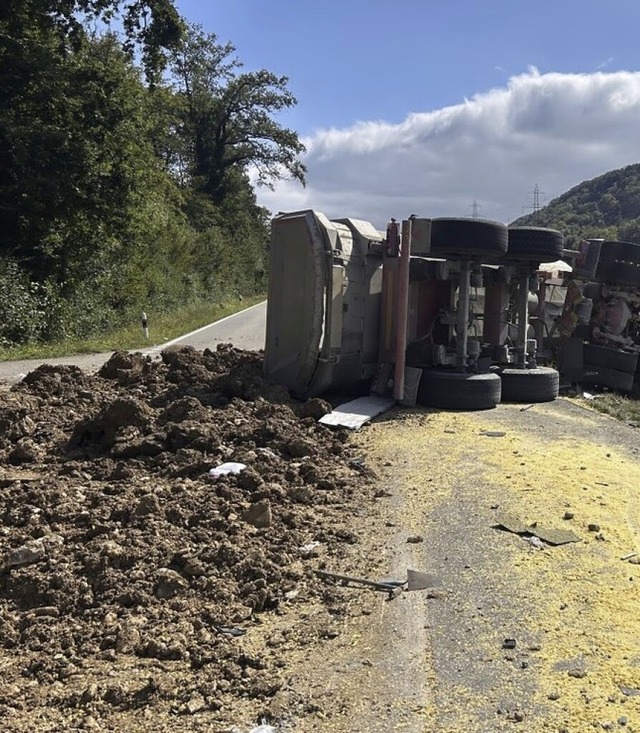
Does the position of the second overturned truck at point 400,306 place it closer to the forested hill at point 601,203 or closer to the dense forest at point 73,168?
the dense forest at point 73,168

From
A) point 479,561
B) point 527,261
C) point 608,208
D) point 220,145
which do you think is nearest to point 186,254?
point 220,145

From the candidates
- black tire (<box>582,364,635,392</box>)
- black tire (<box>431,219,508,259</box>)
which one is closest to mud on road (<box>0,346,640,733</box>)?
black tire (<box>431,219,508,259</box>)

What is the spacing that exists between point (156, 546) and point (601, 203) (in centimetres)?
7941

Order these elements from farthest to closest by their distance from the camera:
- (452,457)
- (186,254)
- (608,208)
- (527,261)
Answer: (608,208)
(186,254)
(527,261)
(452,457)

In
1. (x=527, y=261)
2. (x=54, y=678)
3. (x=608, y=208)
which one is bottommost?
(x=54, y=678)

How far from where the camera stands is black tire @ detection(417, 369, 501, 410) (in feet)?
27.5

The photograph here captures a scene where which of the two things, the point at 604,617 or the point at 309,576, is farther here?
the point at 309,576

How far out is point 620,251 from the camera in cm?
1113

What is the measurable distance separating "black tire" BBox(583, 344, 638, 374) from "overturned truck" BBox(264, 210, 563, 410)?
177 centimetres

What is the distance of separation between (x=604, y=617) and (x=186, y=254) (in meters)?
30.6

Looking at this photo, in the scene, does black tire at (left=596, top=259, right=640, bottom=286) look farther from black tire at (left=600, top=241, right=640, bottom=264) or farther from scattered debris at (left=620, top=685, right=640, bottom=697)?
scattered debris at (left=620, top=685, right=640, bottom=697)

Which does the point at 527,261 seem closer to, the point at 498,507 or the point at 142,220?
the point at 498,507

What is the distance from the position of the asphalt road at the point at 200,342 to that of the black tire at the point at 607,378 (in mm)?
7182

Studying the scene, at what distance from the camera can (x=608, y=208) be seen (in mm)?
74250
